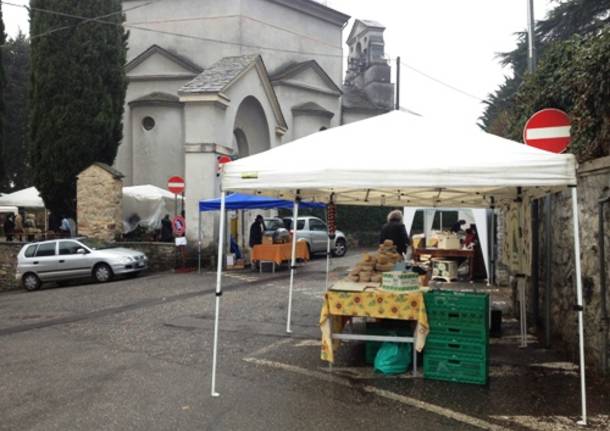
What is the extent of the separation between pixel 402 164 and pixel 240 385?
2.80 metres

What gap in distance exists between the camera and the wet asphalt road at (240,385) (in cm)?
468

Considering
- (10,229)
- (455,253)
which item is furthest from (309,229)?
(10,229)

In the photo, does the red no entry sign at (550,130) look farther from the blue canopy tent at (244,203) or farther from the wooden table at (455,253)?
the blue canopy tent at (244,203)

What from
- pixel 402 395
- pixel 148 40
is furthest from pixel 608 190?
pixel 148 40

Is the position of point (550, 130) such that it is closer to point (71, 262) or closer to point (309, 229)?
point (71, 262)

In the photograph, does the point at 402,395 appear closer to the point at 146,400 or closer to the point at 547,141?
the point at 146,400

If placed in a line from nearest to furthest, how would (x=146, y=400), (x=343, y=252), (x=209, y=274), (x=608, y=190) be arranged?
1. (x=146, y=400)
2. (x=608, y=190)
3. (x=209, y=274)
4. (x=343, y=252)

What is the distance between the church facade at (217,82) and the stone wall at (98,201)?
2.51 meters

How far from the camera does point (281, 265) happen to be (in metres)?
18.5

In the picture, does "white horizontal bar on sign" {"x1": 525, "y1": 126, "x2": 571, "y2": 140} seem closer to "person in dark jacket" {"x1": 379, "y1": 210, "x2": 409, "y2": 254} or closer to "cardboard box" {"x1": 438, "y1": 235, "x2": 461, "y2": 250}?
"person in dark jacket" {"x1": 379, "y1": 210, "x2": 409, "y2": 254}

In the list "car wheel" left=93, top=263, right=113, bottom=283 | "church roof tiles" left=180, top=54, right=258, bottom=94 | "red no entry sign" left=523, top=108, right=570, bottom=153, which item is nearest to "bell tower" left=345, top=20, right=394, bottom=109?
"church roof tiles" left=180, top=54, right=258, bottom=94

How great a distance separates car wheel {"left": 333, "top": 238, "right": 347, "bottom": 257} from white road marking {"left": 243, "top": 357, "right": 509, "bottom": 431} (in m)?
16.1

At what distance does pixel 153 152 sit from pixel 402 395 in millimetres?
20954

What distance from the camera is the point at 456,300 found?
18.8ft
